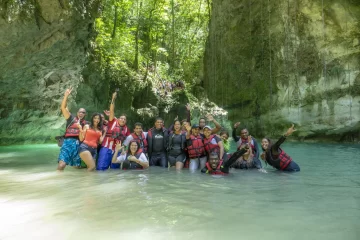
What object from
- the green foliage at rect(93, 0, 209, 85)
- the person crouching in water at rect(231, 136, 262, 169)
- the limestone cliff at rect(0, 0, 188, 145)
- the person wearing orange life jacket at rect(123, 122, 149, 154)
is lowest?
the person crouching in water at rect(231, 136, 262, 169)

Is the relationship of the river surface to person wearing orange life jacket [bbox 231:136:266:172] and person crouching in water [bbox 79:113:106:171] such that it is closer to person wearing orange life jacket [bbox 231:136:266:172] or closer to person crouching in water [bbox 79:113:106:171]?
person crouching in water [bbox 79:113:106:171]

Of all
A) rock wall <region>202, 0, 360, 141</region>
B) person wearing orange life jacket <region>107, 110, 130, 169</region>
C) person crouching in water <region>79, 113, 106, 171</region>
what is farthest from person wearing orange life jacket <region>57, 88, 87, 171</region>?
rock wall <region>202, 0, 360, 141</region>

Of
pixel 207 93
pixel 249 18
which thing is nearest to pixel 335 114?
pixel 249 18

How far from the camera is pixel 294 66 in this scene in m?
18.1

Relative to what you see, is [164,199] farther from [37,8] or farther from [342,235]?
[37,8]

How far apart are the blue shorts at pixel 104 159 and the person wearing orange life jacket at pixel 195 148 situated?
6.83 feet

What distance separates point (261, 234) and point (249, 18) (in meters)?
19.9

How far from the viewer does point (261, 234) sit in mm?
3025

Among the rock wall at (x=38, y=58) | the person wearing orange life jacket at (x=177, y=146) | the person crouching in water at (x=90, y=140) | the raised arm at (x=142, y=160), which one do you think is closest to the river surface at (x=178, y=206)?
the person crouching in water at (x=90, y=140)

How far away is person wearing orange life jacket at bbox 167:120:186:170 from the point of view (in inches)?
299

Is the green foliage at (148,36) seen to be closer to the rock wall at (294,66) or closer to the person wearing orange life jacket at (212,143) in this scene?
the rock wall at (294,66)

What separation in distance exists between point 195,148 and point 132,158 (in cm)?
162

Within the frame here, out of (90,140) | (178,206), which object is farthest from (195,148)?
(178,206)

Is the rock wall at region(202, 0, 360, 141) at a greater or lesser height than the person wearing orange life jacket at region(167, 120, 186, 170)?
greater
